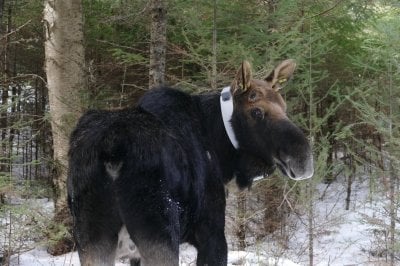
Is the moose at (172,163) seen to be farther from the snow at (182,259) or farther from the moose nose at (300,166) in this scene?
the snow at (182,259)

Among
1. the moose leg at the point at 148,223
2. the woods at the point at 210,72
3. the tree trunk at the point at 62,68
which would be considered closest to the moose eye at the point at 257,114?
the moose leg at the point at 148,223

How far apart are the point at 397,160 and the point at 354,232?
6520 mm

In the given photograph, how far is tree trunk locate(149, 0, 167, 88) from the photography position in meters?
8.05

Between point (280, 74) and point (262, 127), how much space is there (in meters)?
0.66

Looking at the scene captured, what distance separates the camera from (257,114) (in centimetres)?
369

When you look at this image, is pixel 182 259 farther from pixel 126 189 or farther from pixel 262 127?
pixel 126 189

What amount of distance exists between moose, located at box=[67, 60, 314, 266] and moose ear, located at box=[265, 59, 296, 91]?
0.06ft

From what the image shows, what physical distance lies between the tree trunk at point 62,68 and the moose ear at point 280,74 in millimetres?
4954

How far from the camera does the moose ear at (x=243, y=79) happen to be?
12.0 feet

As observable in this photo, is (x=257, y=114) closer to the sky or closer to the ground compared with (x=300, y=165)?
closer to the sky

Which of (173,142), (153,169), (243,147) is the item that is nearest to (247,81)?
(243,147)

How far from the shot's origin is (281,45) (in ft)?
30.7

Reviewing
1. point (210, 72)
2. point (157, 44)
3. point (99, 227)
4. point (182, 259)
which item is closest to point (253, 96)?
point (99, 227)

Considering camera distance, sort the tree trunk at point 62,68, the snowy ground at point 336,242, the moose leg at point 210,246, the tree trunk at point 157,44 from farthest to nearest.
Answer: the snowy ground at point 336,242 < the tree trunk at point 62,68 < the tree trunk at point 157,44 < the moose leg at point 210,246
